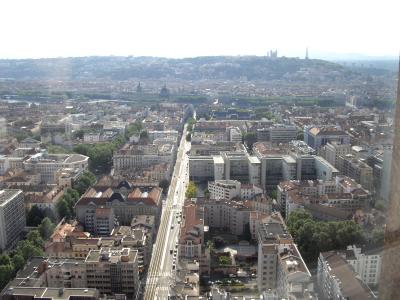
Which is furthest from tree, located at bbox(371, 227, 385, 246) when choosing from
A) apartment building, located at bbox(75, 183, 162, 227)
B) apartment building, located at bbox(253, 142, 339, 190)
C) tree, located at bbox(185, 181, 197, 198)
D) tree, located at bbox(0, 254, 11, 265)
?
apartment building, located at bbox(253, 142, 339, 190)

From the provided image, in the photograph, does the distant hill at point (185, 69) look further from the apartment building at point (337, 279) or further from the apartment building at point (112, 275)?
the apartment building at point (112, 275)

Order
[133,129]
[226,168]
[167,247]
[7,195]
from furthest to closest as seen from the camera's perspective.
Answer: [133,129] < [226,168] < [7,195] < [167,247]

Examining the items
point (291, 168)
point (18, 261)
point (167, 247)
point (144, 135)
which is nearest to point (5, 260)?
point (18, 261)

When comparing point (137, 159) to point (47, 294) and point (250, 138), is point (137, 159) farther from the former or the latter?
point (47, 294)

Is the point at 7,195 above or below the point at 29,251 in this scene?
above

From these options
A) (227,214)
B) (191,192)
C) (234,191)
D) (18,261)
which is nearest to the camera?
(18,261)

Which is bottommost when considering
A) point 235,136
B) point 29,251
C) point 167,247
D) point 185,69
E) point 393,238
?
point 167,247

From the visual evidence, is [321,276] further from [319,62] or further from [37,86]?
[319,62]

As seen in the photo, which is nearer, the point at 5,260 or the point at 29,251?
the point at 5,260
